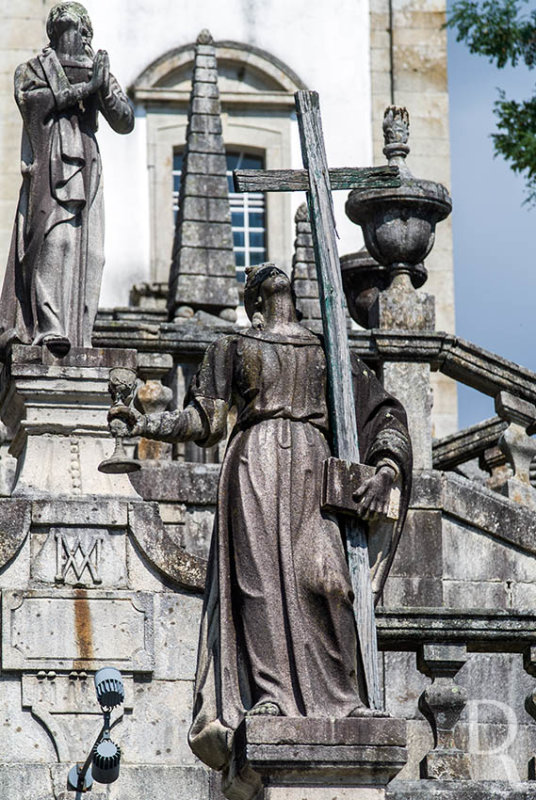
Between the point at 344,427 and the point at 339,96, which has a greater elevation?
the point at 339,96

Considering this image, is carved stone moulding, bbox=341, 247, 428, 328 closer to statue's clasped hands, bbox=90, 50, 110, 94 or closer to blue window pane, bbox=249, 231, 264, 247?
statue's clasped hands, bbox=90, 50, 110, 94

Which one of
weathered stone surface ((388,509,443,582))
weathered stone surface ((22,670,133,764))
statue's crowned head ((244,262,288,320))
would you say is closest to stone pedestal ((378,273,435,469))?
weathered stone surface ((388,509,443,582))

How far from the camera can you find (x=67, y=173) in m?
13.5

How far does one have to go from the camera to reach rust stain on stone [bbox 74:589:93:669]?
11.6m

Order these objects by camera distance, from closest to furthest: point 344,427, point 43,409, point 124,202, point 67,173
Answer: point 344,427 → point 43,409 → point 67,173 → point 124,202

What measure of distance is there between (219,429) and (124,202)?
14.1 m

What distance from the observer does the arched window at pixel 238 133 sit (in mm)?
23750

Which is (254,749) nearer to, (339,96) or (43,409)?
(43,409)

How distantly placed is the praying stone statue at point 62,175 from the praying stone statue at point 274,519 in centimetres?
351

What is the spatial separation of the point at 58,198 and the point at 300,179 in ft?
11.8

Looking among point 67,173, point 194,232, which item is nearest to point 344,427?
point 67,173

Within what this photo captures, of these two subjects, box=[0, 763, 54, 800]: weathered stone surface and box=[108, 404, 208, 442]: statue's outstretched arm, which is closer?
box=[108, 404, 208, 442]: statue's outstretched arm

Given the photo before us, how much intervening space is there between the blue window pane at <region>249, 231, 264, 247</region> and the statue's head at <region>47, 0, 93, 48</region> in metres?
10.4

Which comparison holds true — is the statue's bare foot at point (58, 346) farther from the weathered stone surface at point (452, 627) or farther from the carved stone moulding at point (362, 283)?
the weathered stone surface at point (452, 627)
